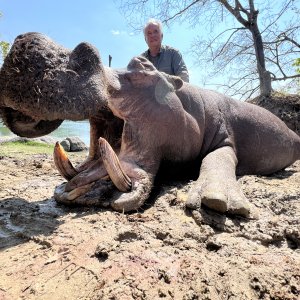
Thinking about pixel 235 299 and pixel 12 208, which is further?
pixel 12 208

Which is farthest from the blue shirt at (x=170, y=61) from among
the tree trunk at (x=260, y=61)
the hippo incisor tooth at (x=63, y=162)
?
the tree trunk at (x=260, y=61)

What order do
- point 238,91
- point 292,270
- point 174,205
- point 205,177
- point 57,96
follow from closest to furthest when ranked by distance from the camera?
1. point 292,270
2. point 57,96
3. point 174,205
4. point 205,177
5. point 238,91

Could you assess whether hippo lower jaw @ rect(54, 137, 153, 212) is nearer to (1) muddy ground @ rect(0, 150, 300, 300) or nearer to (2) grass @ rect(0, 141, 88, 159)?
(1) muddy ground @ rect(0, 150, 300, 300)

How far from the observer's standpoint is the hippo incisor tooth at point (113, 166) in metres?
2.37

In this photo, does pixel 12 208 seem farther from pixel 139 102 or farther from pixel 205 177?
pixel 205 177

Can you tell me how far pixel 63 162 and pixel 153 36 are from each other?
340 centimetres

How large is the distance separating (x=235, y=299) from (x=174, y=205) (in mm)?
1009

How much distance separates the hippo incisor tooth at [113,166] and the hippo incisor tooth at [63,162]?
602 millimetres

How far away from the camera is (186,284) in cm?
158

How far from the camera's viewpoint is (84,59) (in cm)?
224

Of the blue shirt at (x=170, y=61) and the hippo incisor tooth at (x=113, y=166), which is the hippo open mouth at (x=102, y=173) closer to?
Result: the hippo incisor tooth at (x=113, y=166)

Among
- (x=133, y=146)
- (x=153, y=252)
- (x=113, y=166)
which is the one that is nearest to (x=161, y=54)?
(x=133, y=146)

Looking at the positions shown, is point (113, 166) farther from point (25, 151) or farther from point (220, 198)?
point (25, 151)

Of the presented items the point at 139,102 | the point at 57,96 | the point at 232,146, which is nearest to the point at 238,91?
the point at 232,146
